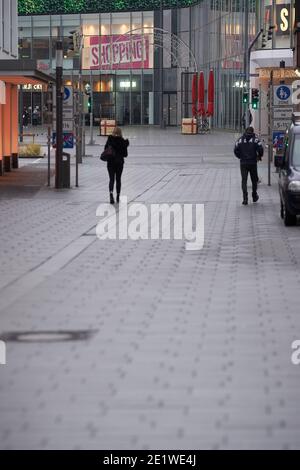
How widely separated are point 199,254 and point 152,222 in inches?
218

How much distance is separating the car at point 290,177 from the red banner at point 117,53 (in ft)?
271

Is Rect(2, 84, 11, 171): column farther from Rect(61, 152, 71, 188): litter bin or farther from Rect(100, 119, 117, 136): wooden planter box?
Rect(100, 119, 117, 136): wooden planter box

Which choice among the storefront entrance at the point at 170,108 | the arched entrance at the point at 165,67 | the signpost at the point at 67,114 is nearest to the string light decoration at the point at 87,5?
the arched entrance at the point at 165,67

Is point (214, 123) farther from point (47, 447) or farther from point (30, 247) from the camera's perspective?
point (47, 447)

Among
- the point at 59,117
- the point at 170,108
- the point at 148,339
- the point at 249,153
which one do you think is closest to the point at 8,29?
the point at 59,117

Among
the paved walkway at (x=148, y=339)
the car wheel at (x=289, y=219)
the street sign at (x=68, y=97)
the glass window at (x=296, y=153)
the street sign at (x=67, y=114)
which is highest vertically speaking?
the street sign at (x=68, y=97)

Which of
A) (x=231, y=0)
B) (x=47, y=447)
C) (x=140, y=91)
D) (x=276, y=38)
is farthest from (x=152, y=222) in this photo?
(x=140, y=91)

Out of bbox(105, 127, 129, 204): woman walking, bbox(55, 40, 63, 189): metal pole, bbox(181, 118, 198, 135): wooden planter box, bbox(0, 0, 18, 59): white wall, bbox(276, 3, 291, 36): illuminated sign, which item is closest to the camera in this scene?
bbox(105, 127, 129, 204): woman walking

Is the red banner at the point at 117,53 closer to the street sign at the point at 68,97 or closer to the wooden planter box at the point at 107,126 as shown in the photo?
the wooden planter box at the point at 107,126

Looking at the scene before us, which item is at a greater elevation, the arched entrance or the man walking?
the arched entrance

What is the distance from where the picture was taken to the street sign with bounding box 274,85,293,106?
3525cm

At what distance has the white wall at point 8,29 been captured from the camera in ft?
157

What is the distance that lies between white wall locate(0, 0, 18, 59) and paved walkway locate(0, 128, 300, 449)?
85.7 feet

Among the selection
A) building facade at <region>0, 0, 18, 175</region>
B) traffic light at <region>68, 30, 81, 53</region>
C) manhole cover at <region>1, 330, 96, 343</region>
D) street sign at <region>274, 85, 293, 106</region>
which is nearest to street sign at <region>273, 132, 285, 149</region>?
street sign at <region>274, 85, 293, 106</region>
